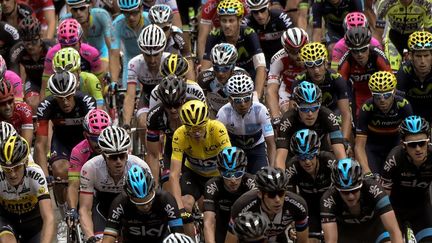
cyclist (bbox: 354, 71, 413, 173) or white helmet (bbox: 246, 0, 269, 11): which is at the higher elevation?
white helmet (bbox: 246, 0, 269, 11)

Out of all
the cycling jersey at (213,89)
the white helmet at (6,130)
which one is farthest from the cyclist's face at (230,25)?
the white helmet at (6,130)

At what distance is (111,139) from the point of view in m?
15.5

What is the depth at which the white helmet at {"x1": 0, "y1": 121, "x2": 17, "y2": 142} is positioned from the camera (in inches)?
633

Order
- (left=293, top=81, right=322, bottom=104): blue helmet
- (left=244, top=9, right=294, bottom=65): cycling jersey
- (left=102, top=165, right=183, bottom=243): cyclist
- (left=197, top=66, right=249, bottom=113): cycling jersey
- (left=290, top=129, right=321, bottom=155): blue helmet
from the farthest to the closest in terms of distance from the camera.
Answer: (left=244, top=9, right=294, bottom=65): cycling jersey
(left=197, top=66, right=249, bottom=113): cycling jersey
(left=293, top=81, right=322, bottom=104): blue helmet
(left=290, top=129, right=321, bottom=155): blue helmet
(left=102, top=165, right=183, bottom=243): cyclist

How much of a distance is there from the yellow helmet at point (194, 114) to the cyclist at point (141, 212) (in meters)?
1.37

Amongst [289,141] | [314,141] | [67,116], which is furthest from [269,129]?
[67,116]

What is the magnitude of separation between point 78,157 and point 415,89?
4650 mm

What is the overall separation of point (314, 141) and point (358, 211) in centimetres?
94

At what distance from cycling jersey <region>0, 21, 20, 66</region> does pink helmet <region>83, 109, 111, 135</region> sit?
14.1 feet

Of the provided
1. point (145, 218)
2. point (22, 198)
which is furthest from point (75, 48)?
point (145, 218)

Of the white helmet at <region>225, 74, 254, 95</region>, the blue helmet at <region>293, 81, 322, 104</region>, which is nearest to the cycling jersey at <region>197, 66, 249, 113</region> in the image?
the white helmet at <region>225, 74, 254, 95</region>

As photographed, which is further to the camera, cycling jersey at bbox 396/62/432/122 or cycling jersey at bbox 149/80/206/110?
cycling jersey at bbox 396/62/432/122

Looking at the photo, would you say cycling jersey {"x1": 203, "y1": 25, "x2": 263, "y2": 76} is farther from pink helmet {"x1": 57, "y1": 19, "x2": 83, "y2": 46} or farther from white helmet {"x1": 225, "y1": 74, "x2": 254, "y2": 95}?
white helmet {"x1": 225, "y1": 74, "x2": 254, "y2": 95}

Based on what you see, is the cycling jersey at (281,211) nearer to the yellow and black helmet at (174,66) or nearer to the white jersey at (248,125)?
the white jersey at (248,125)
